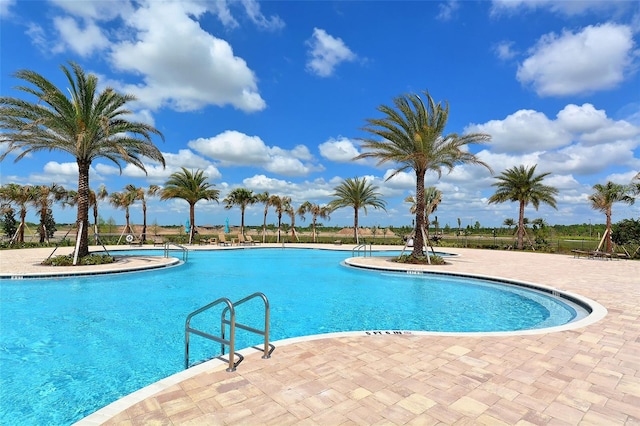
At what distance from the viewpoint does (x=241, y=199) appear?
1447 inches

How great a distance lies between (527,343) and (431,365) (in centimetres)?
213

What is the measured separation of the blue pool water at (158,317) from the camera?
468 centimetres

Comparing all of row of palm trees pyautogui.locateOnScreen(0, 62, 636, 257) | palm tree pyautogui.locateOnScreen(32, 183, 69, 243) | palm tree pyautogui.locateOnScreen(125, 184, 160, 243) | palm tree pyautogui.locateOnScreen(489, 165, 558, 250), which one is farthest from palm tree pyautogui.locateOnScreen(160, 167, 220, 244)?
palm tree pyautogui.locateOnScreen(489, 165, 558, 250)

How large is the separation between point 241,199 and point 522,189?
89.5ft

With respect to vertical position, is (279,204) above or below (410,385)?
above

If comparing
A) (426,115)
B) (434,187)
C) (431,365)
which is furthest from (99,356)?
(434,187)

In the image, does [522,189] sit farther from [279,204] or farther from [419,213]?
[279,204]

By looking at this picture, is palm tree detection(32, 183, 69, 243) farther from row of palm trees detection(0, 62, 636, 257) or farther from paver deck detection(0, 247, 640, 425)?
paver deck detection(0, 247, 640, 425)

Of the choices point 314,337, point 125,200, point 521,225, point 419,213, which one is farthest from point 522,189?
point 125,200

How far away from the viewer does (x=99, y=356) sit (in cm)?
563

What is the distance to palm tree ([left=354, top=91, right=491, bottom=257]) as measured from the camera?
Result: 16812 millimetres

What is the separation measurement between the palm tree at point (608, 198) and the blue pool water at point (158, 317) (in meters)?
18.0

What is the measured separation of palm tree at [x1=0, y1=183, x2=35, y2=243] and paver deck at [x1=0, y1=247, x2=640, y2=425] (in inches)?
1218

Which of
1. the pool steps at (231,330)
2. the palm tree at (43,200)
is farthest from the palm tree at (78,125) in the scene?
the palm tree at (43,200)
